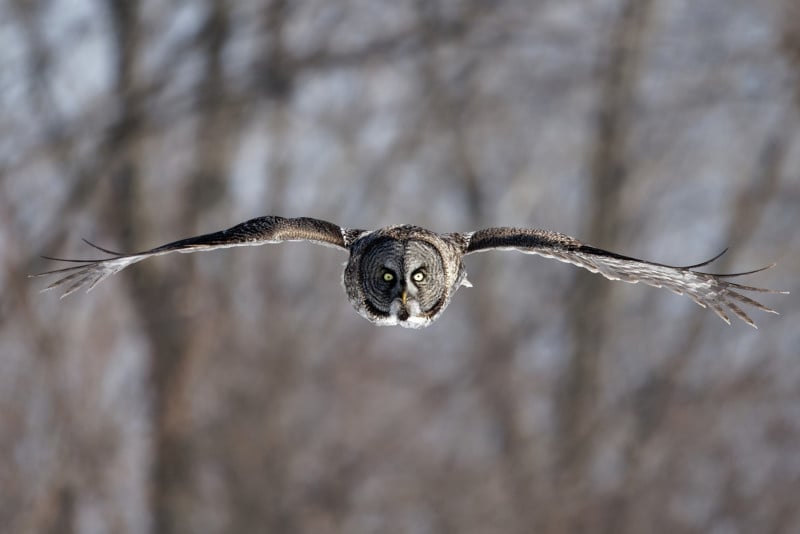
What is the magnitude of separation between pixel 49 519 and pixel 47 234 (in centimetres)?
305

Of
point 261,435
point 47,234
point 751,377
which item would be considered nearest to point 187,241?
point 47,234

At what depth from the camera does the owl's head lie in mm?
5086

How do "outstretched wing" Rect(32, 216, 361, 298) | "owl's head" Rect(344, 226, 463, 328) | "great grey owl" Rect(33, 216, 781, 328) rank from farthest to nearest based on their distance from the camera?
"owl's head" Rect(344, 226, 463, 328) → "great grey owl" Rect(33, 216, 781, 328) → "outstretched wing" Rect(32, 216, 361, 298)

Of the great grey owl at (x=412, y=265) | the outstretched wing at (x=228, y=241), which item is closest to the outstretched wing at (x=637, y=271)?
the great grey owl at (x=412, y=265)

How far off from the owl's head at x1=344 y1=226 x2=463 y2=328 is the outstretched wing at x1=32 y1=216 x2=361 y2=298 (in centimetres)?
A: 23

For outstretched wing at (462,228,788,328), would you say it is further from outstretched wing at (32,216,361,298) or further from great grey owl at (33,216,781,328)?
outstretched wing at (32,216,361,298)

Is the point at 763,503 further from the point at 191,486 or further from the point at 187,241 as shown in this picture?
the point at 187,241

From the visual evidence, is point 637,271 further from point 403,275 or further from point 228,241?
point 228,241

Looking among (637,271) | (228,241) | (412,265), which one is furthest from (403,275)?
(637,271)

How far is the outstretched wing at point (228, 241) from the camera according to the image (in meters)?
4.65

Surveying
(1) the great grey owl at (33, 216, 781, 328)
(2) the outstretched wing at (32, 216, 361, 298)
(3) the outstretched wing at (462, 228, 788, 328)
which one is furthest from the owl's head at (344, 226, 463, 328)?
(3) the outstretched wing at (462, 228, 788, 328)

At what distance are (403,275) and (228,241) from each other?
97 centimetres

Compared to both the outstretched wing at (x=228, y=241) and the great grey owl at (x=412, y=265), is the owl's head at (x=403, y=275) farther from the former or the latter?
the outstretched wing at (x=228, y=241)

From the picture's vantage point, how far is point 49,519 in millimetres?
9984
